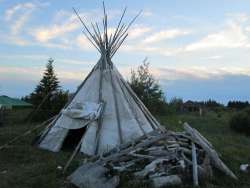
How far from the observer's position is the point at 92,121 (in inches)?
355

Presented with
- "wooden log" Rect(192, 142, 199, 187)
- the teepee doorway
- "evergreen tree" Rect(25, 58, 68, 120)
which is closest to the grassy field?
"wooden log" Rect(192, 142, 199, 187)

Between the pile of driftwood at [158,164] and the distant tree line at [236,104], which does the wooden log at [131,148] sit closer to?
the pile of driftwood at [158,164]

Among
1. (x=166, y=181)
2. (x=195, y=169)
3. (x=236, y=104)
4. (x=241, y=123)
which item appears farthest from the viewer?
(x=236, y=104)

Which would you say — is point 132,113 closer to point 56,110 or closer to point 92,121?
point 92,121

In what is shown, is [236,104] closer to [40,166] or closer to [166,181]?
Result: [40,166]

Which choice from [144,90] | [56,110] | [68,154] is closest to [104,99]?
[68,154]

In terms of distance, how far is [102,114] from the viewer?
Result: 362 inches

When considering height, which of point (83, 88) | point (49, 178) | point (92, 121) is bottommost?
point (49, 178)

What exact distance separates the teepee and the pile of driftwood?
1452 millimetres

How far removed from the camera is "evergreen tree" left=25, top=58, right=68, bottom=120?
18.2m

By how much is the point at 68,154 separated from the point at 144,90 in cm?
1284

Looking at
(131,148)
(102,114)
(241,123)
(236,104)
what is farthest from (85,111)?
(236,104)

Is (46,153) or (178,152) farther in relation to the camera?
(46,153)

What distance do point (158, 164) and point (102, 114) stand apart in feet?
9.90
